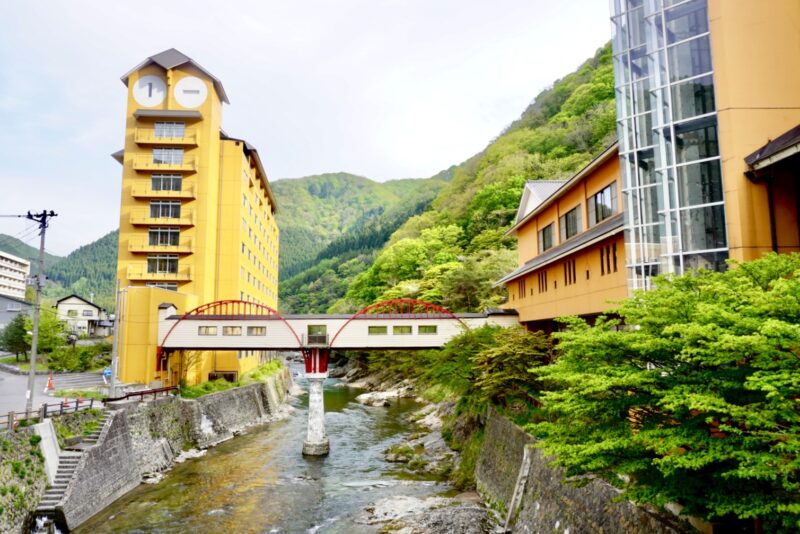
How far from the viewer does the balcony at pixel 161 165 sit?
42562 mm

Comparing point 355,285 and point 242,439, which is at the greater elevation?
point 355,285

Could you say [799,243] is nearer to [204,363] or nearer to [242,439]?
[242,439]

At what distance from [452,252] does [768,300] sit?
210ft

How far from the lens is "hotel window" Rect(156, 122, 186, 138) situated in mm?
43219

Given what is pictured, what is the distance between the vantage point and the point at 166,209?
141ft

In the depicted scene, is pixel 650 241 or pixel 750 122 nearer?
pixel 750 122

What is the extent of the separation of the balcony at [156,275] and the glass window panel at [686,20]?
37462 millimetres

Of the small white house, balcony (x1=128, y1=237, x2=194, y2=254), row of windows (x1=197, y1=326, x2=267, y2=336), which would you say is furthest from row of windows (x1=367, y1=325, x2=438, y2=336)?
the small white house

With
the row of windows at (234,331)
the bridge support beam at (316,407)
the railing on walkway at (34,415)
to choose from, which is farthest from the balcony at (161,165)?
the railing on walkway at (34,415)

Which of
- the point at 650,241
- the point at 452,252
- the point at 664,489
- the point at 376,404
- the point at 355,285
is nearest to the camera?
the point at 664,489

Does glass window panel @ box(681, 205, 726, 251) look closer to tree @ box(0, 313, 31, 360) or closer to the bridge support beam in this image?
the bridge support beam

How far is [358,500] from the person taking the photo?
891 inches

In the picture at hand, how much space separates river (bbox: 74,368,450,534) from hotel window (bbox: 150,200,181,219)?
64.0 ft

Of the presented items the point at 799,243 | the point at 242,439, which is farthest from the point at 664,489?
the point at 242,439
